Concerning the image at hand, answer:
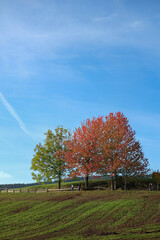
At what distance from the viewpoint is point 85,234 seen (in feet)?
79.9

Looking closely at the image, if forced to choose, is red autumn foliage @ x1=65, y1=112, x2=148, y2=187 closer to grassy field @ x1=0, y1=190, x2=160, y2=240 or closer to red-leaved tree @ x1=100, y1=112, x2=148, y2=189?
red-leaved tree @ x1=100, y1=112, x2=148, y2=189

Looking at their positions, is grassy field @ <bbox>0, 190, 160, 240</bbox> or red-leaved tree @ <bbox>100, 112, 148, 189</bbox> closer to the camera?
grassy field @ <bbox>0, 190, 160, 240</bbox>

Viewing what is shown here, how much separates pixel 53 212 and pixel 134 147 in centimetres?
2370

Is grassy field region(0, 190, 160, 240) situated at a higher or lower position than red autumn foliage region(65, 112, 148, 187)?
lower


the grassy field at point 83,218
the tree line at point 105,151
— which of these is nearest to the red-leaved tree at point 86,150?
the tree line at point 105,151

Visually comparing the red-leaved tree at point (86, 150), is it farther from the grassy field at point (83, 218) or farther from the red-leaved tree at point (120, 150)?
the grassy field at point (83, 218)

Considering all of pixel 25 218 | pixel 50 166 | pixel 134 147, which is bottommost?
pixel 25 218

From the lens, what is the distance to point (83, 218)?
99.9ft

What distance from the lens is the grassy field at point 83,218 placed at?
79.6ft

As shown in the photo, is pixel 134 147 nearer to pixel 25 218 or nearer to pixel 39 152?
pixel 39 152

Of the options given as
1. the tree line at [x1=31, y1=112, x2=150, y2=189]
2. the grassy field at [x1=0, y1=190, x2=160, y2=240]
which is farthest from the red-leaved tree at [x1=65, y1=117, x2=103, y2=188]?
the grassy field at [x1=0, y1=190, x2=160, y2=240]

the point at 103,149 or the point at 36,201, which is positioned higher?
the point at 103,149

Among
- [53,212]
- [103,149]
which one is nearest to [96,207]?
[53,212]

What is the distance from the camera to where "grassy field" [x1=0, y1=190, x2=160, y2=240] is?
955 inches
